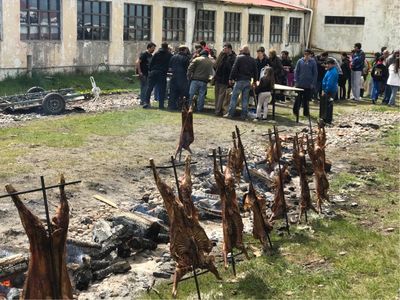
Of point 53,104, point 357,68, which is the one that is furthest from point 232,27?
point 53,104

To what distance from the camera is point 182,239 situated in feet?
19.3

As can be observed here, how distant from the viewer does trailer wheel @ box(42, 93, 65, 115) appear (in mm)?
16237

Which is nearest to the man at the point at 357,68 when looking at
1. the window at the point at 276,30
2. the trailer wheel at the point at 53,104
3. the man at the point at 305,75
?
the man at the point at 305,75

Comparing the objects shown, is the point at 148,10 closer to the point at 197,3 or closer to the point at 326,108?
the point at 197,3

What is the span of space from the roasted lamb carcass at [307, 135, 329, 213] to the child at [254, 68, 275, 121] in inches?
284

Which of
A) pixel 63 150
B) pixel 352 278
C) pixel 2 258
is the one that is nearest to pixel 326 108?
pixel 63 150

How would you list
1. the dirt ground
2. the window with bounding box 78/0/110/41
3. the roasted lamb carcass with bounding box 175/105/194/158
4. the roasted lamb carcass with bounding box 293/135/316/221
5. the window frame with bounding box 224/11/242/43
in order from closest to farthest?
the dirt ground
the roasted lamb carcass with bounding box 293/135/316/221
the roasted lamb carcass with bounding box 175/105/194/158
the window with bounding box 78/0/110/41
the window frame with bounding box 224/11/242/43

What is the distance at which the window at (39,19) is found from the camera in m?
21.3

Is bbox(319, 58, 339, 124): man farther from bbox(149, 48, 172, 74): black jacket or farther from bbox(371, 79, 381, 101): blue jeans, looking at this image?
bbox(371, 79, 381, 101): blue jeans

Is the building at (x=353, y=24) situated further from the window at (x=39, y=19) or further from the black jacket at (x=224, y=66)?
the black jacket at (x=224, y=66)

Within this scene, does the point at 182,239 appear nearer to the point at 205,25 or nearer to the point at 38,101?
the point at 38,101

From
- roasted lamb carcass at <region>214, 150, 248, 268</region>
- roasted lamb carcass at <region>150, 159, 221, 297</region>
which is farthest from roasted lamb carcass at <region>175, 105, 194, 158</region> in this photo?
roasted lamb carcass at <region>150, 159, 221, 297</region>

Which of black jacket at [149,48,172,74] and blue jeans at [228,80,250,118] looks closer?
blue jeans at [228,80,250,118]

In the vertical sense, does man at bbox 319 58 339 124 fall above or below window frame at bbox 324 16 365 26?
below
